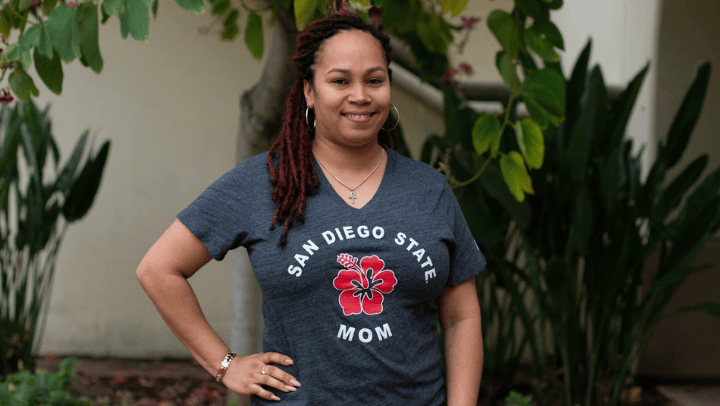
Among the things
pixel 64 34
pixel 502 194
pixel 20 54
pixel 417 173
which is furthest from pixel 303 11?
pixel 502 194

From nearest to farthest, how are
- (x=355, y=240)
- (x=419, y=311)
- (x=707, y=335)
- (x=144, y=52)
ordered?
(x=355, y=240)
(x=419, y=311)
(x=707, y=335)
(x=144, y=52)

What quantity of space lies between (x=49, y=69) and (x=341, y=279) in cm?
100

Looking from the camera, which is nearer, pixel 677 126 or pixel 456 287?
pixel 456 287

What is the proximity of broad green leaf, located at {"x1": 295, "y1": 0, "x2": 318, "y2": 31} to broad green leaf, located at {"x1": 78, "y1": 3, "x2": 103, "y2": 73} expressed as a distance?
1.60 ft

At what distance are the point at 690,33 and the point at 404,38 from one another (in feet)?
6.44

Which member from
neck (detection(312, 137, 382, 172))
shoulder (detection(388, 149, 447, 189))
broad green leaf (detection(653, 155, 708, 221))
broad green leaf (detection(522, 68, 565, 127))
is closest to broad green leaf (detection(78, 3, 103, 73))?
neck (detection(312, 137, 382, 172))

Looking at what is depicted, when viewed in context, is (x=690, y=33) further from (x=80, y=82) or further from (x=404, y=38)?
(x=80, y=82)

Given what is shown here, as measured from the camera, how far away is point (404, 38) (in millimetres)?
2814

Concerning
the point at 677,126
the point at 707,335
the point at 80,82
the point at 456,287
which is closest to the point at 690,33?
the point at 677,126

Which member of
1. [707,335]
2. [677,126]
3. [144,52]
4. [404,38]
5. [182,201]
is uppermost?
[144,52]

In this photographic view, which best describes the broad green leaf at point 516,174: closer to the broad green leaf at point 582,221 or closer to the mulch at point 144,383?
the broad green leaf at point 582,221

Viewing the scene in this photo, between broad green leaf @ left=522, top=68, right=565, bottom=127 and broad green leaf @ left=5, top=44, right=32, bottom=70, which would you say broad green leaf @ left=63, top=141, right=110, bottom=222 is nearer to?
broad green leaf @ left=5, top=44, right=32, bottom=70

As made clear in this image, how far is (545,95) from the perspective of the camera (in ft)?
5.82

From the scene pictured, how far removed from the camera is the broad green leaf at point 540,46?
1.79 m
